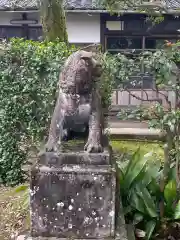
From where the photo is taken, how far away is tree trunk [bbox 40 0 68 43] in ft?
22.1

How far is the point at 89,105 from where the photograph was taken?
8.81 ft

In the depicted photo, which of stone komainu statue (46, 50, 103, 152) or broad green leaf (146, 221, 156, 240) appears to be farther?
broad green leaf (146, 221, 156, 240)

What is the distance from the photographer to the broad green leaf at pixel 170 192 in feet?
11.7

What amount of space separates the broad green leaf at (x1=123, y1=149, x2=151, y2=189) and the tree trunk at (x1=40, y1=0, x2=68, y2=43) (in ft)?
11.9

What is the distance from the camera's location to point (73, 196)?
2.61 metres

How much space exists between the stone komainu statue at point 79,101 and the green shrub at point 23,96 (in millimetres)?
2013

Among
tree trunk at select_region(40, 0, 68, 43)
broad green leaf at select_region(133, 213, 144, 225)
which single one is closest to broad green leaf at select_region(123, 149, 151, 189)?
broad green leaf at select_region(133, 213, 144, 225)

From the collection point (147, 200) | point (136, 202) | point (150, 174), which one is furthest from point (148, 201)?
point (150, 174)

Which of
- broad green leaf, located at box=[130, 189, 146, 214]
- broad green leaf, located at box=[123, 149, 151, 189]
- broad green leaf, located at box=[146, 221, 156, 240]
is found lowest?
broad green leaf, located at box=[146, 221, 156, 240]

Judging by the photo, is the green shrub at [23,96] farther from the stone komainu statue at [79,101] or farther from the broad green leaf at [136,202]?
the stone komainu statue at [79,101]

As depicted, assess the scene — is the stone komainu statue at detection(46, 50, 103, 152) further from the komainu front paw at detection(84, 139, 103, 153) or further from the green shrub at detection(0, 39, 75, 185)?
the green shrub at detection(0, 39, 75, 185)

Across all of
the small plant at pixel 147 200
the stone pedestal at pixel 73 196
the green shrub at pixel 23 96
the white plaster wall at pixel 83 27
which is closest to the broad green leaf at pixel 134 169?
the small plant at pixel 147 200

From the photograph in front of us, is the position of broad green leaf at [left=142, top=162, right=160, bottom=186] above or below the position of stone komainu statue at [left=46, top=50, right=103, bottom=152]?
below

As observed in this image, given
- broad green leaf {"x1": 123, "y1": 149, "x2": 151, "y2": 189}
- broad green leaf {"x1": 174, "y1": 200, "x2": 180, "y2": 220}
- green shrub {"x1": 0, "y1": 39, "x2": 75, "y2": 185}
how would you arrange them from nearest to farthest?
broad green leaf {"x1": 174, "y1": 200, "x2": 180, "y2": 220}
broad green leaf {"x1": 123, "y1": 149, "x2": 151, "y2": 189}
green shrub {"x1": 0, "y1": 39, "x2": 75, "y2": 185}
